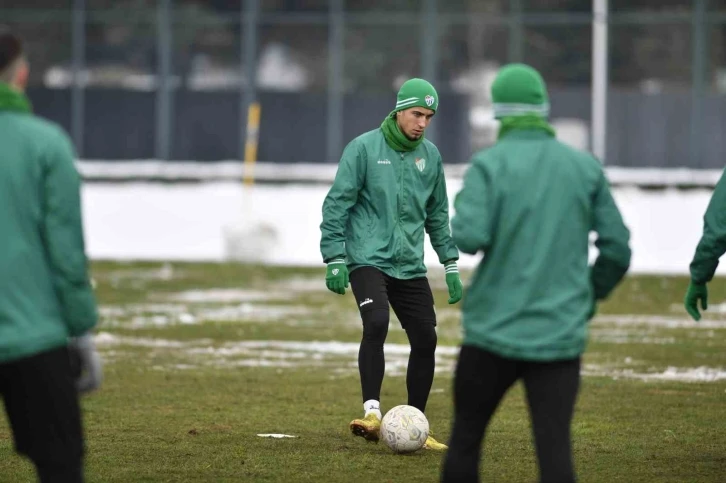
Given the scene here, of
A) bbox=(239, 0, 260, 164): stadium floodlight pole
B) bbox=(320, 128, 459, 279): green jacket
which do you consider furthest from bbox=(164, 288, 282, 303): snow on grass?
bbox=(239, 0, 260, 164): stadium floodlight pole

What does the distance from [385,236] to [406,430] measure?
1120 mm

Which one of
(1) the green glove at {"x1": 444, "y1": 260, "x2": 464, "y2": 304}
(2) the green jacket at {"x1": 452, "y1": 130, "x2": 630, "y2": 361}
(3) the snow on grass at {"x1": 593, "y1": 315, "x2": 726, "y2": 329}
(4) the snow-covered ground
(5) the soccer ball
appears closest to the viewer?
(2) the green jacket at {"x1": 452, "y1": 130, "x2": 630, "y2": 361}

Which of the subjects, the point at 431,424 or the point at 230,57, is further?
the point at 230,57

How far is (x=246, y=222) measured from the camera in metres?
24.6

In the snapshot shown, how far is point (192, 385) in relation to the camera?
11.6 metres

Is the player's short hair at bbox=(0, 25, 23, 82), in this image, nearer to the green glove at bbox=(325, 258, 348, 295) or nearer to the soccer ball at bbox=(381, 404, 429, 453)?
the green glove at bbox=(325, 258, 348, 295)

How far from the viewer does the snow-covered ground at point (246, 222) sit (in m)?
24.2

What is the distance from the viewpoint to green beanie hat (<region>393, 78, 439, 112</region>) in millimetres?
8672

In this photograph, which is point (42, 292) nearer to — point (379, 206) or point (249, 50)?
point (379, 206)

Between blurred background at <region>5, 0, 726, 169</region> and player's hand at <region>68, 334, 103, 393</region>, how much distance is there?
25.3m

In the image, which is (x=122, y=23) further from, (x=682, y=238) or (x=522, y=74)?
(x=522, y=74)

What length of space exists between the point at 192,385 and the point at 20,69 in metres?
6.29

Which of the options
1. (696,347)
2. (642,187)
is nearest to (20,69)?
(696,347)

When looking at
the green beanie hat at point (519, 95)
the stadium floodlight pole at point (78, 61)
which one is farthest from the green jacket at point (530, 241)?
the stadium floodlight pole at point (78, 61)
